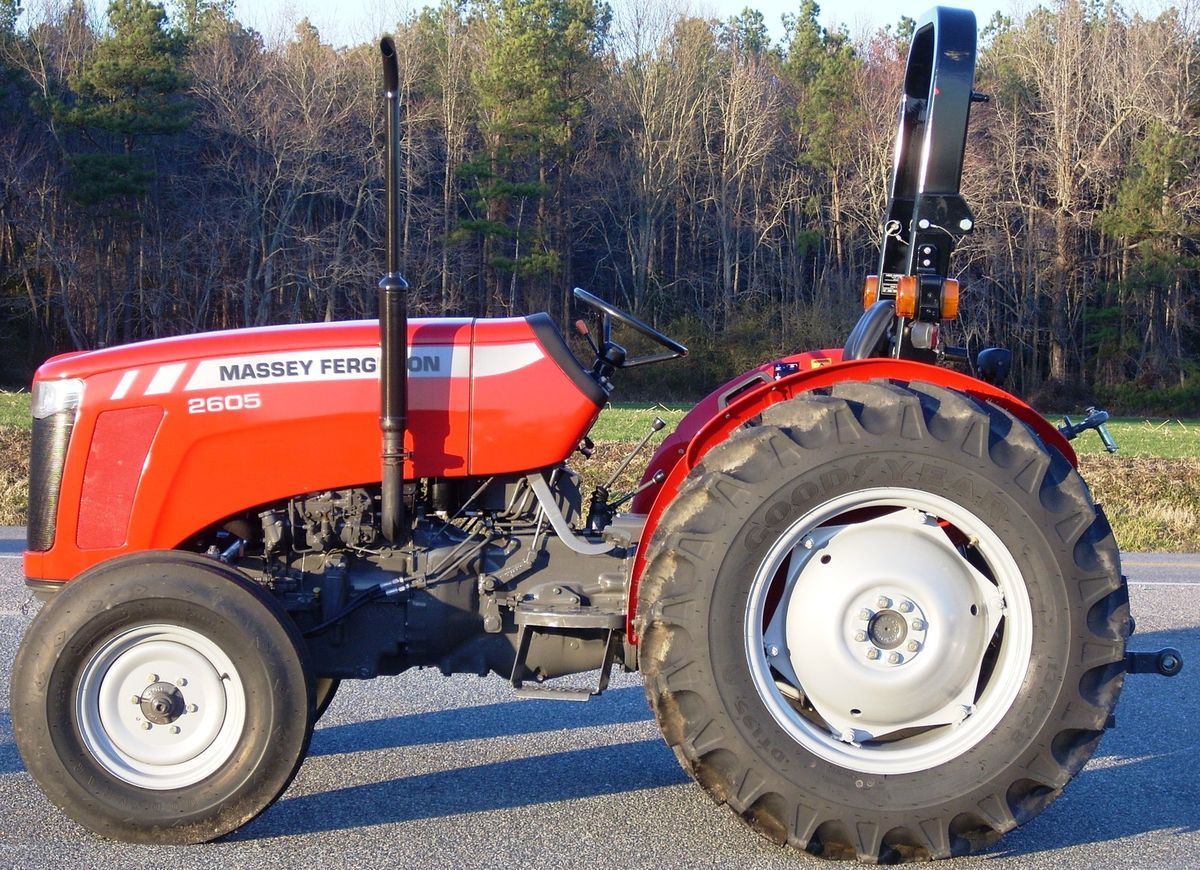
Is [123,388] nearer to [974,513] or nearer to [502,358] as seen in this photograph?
[502,358]

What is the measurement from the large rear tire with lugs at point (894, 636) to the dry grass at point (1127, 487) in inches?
281

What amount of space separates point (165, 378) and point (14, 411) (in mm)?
17241

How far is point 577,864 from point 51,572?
1785 millimetres

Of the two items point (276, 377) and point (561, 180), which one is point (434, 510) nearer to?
point (276, 377)

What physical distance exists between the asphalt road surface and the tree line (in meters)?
38.1

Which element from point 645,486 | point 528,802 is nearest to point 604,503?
point 645,486

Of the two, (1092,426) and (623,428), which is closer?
(1092,426)

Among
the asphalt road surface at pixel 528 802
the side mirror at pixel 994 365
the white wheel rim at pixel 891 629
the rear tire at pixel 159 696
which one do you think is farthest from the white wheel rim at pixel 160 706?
the side mirror at pixel 994 365

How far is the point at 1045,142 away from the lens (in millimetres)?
47719

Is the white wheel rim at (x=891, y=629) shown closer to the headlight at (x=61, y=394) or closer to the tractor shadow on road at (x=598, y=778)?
the tractor shadow on road at (x=598, y=778)

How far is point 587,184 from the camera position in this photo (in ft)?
162

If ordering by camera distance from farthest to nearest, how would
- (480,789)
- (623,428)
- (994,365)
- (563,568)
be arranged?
(623,428) < (994,365) < (480,789) < (563,568)

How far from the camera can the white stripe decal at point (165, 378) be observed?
11.9 feet

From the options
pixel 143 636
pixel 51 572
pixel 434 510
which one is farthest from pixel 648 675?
pixel 51 572
